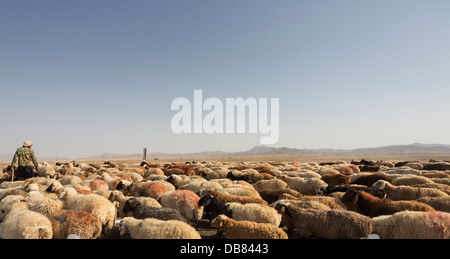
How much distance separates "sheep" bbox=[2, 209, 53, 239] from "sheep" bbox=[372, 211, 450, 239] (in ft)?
25.3

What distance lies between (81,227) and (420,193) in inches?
452

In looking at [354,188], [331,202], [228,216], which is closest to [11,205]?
[228,216]

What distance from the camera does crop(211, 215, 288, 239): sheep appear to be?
6228 millimetres

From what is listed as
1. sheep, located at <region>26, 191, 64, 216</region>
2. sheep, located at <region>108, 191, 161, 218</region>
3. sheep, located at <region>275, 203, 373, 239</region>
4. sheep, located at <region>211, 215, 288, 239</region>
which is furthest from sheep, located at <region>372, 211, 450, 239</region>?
sheep, located at <region>26, 191, 64, 216</region>

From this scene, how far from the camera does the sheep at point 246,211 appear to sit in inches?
295

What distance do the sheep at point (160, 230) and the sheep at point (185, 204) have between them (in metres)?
2.45

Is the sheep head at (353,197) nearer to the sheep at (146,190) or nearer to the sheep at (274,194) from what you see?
the sheep at (274,194)

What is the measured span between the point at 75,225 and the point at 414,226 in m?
7.91

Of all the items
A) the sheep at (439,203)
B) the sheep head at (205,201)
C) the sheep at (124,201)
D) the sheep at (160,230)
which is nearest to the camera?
the sheep at (160,230)

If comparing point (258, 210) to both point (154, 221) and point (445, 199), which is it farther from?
point (445, 199)

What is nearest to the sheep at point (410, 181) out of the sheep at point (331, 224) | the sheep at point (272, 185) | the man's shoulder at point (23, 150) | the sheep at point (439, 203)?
the sheep at point (439, 203)

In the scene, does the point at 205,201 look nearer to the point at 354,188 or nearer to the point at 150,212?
the point at 150,212

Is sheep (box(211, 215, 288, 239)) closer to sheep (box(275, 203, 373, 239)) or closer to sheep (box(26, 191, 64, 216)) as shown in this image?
sheep (box(275, 203, 373, 239))
